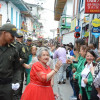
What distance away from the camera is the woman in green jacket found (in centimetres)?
425

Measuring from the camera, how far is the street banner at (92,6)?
9.68 meters

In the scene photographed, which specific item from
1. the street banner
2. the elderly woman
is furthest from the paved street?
the street banner

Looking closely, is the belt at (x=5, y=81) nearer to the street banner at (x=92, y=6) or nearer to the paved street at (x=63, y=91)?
the paved street at (x=63, y=91)

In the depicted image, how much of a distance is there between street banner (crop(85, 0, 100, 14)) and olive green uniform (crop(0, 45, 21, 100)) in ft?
22.9

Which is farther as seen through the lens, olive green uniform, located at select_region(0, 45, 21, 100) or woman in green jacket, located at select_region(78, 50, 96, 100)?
woman in green jacket, located at select_region(78, 50, 96, 100)

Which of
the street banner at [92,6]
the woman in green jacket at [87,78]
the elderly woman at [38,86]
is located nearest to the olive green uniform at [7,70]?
the elderly woman at [38,86]

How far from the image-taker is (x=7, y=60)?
345 centimetres

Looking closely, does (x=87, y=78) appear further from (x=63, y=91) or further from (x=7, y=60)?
(x=63, y=91)

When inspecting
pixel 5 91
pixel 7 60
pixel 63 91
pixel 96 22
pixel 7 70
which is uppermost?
pixel 96 22

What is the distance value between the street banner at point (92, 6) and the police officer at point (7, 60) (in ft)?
22.9

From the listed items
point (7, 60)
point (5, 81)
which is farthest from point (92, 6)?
point (5, 81)

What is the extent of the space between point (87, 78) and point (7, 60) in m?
1.77

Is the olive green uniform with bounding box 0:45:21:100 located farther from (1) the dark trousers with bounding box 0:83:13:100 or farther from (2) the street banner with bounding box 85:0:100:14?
(2) the street banner with bounding box 85:0:100:14

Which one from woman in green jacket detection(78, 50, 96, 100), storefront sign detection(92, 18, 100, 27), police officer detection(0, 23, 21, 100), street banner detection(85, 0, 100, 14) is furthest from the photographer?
street banner detection(85, 0, 100, 14)
